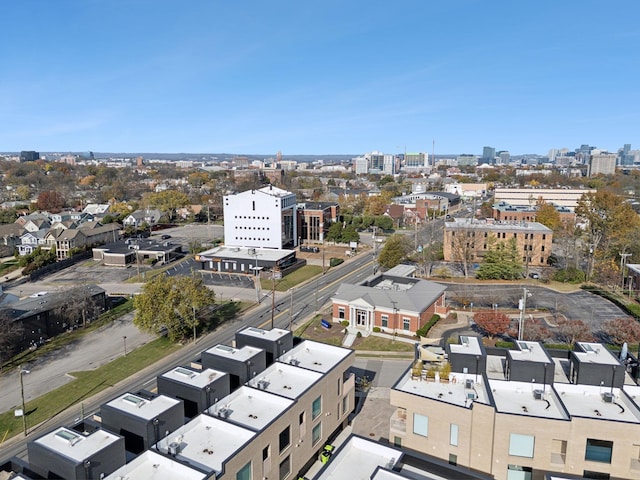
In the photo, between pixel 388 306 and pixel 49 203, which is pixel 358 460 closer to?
pixel 388 306

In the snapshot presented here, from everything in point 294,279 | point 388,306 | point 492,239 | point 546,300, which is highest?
point 492,239

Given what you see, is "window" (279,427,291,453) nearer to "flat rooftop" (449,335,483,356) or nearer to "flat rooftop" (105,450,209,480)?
"flat rooftop" (105,450,209,480)

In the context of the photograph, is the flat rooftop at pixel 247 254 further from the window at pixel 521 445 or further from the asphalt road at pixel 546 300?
the window at pixel 521 445

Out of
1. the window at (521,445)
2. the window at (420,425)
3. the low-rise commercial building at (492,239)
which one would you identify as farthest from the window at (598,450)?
the low-rise commercial building at (492,239)

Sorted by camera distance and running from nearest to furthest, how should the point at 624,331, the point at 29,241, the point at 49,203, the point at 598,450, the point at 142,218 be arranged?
1. the point at 598,450
2. the point at 624,331
3. the point at 29,241
4. the point at 142,218
5. the point at 49,203

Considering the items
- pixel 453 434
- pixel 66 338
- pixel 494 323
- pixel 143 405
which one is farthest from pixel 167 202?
pixel 453 434

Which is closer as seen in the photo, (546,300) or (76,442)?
(76,442)
